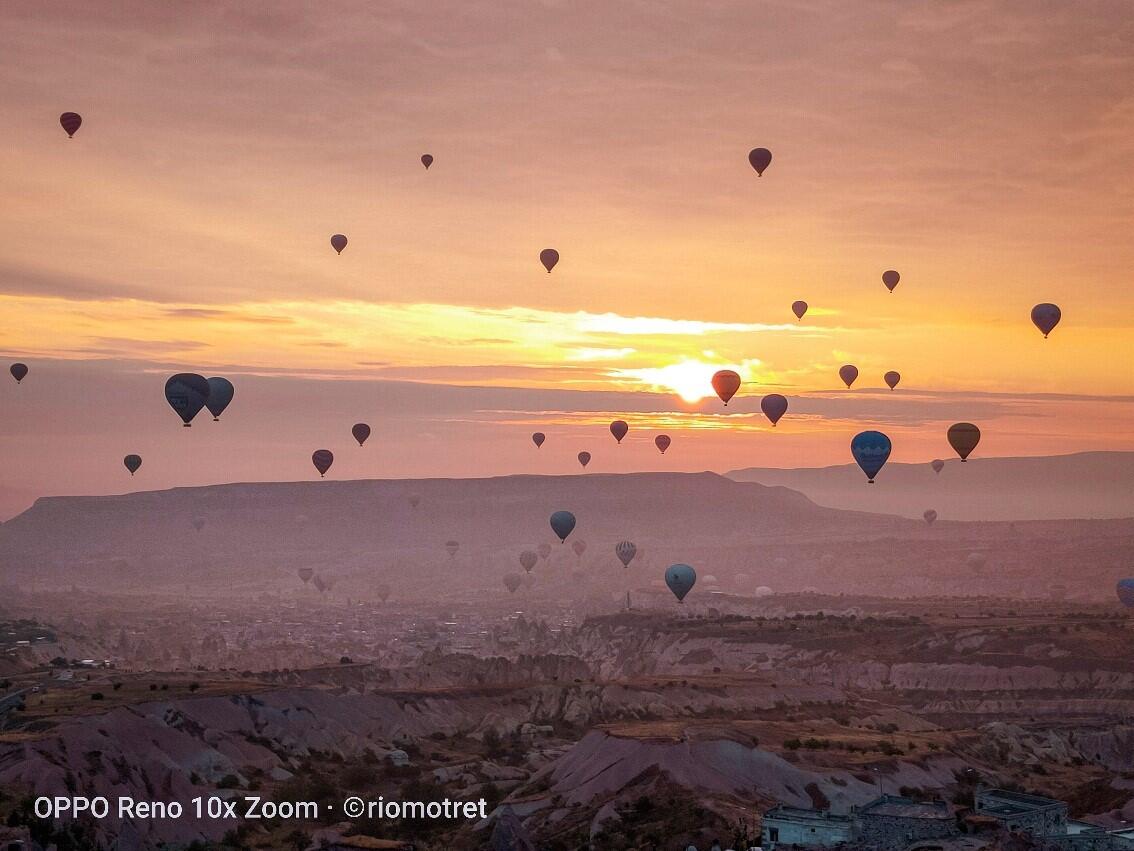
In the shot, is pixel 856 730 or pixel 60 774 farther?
pixel 856 730

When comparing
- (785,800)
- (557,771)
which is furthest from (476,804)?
(785,800)

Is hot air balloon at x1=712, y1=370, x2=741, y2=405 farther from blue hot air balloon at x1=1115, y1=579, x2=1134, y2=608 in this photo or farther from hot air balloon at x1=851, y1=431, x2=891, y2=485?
blue hot air balloon at x1=1115, y1=579, x2=1134, y2=608

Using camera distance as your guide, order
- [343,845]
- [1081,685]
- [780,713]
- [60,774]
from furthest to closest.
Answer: [1081,685], [780,713], [60,774], [343,845]

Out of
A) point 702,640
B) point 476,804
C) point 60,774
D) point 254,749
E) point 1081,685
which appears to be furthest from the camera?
point 702,640

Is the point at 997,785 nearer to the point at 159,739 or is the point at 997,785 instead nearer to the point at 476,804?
the point at 476,804

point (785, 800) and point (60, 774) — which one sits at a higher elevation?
point (60, 774)

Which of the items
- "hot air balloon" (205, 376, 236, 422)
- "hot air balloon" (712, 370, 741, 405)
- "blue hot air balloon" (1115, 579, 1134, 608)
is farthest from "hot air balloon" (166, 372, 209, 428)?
"blue hot air balloon" (1115, 579, 1134, 608)

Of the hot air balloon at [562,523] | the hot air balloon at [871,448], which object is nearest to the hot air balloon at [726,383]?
the hot air balloon at [871,448]

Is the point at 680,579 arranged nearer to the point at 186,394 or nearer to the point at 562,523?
the point at 562,523
